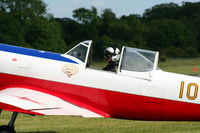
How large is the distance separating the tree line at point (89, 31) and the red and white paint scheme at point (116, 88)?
44.0 meters

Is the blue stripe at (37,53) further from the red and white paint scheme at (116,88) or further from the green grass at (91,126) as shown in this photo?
the green grass at (91,126)

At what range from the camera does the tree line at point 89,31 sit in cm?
6419

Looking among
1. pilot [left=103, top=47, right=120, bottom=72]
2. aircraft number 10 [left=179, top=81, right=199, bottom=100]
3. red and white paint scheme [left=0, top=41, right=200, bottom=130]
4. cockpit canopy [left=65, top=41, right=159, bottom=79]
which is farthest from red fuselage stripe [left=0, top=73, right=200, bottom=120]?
pilot [left=103, top=47, right=120, bottom=72]

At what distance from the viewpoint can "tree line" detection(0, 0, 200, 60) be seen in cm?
6419

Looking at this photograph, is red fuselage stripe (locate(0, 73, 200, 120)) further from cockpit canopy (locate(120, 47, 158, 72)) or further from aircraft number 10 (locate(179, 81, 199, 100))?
cockpit canopy (locate(120, 47, 158, 72))

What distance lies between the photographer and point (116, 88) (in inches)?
328

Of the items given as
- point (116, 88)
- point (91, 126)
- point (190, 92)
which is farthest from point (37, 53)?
point (190, 92)

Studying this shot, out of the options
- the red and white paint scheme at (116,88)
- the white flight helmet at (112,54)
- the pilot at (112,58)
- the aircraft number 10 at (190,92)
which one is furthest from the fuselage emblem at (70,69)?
the aircraft number 10 at (190,92)

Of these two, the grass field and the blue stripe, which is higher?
the blue stripe

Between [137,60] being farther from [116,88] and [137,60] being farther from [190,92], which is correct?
[190,92]

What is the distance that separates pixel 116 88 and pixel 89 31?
63.3 m

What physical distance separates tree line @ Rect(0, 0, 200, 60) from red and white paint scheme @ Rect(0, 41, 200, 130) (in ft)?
144

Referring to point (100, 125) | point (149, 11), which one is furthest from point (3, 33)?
point (149, 11)

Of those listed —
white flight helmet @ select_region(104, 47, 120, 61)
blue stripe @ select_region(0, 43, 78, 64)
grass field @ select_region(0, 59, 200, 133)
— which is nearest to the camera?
blue stripe @ select_region(0, 43, 78, 64)
